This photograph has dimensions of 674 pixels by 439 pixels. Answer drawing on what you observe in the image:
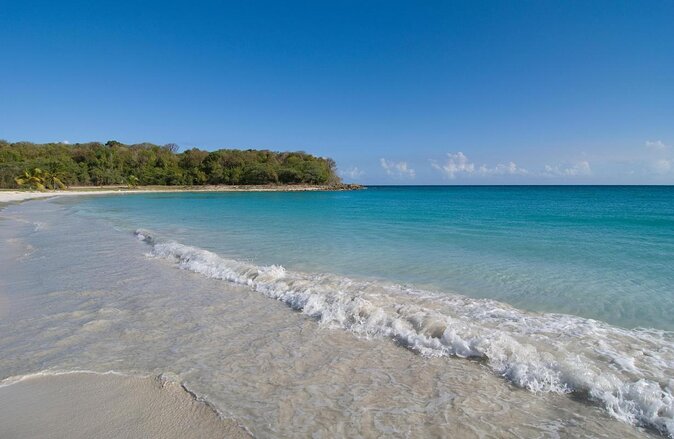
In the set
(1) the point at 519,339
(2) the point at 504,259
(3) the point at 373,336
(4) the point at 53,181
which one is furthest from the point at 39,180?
(1) the point at 519,339

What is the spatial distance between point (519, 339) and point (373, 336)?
1.99 meters

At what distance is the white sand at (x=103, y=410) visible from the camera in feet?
9.68

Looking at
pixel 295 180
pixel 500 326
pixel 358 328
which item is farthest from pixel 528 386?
pixel 295 180

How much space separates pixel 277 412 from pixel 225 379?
87 cm

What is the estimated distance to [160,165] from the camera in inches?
4158

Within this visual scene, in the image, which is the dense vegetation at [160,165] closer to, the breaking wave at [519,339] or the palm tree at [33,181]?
the palm tree at [33,181]

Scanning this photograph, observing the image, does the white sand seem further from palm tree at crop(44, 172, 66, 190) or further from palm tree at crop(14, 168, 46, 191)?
palm tree at crop(44, 172, 66, 190)

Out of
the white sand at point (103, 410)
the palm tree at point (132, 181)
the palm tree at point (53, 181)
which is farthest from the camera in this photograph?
the palm tree at point (132, 181)

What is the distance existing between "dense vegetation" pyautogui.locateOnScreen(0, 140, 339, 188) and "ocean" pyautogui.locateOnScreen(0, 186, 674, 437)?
8790cm

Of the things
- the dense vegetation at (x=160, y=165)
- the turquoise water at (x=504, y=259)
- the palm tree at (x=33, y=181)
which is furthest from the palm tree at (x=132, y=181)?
the turquoise water at (x=504, y=259)

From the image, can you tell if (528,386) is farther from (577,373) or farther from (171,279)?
(171,279)

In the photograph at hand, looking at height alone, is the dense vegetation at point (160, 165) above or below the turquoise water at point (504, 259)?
above

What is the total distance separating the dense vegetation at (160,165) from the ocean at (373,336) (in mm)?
87902

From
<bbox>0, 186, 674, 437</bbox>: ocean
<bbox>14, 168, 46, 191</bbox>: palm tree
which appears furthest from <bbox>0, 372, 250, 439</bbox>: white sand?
<bbox>14, 168, 46, 191</bbox>: palm tree
